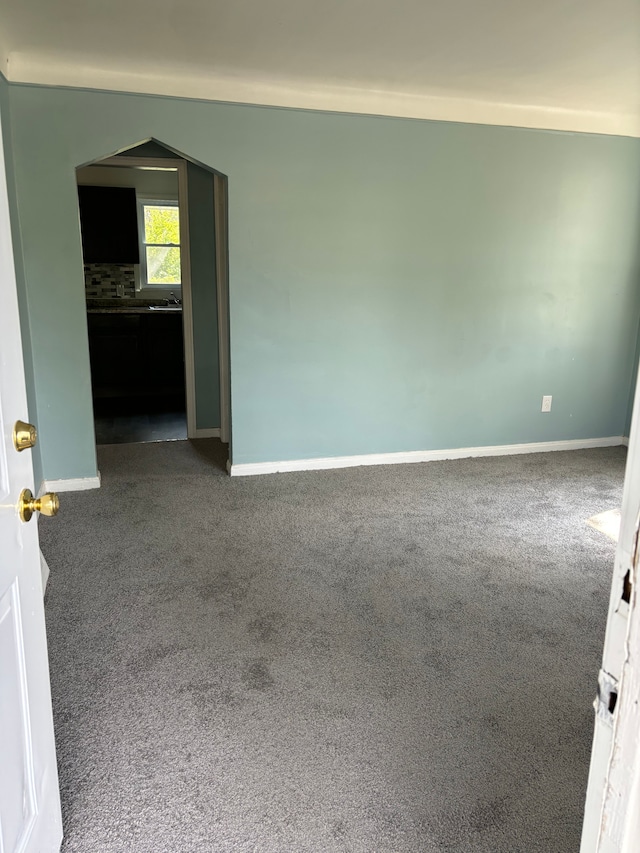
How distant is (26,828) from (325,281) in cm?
321

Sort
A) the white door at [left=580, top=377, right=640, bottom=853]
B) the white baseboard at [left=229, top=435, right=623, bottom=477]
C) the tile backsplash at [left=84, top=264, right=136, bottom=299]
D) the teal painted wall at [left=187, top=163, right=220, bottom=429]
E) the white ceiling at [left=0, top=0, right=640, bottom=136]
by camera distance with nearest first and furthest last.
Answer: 1. the white door at [left=580, top=377, right=640, bottom=853]
2. the white ceiling at [left=0, top=0, right=640, bottom=136]
3. the white baseboard at [left=229, top=435, right=623, bottom=477]
4. the teal painted wall at [left=187, top=163, right=220, bottom=429]
5. the tile backsplash at [left=84, top=264, right=136, bottom=299]

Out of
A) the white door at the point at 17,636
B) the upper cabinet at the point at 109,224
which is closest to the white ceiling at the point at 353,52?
the white door at the point at 17,636

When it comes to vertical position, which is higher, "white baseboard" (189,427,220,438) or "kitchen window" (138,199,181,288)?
"kitchen window" (138,199,181,288)

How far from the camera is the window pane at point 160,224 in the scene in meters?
7.27

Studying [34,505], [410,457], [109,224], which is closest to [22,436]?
[34,505]

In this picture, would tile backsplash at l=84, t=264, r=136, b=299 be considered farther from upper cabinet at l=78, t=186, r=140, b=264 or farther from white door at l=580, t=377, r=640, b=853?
white door at l=580, t=377, r=640, b=853

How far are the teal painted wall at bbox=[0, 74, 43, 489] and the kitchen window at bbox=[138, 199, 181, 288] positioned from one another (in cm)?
412

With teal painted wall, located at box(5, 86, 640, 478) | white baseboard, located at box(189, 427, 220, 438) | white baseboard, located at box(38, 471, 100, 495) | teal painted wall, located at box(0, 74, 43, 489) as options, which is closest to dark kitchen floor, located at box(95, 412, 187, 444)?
white baseboard, located at box(189, 427, 220, 438)

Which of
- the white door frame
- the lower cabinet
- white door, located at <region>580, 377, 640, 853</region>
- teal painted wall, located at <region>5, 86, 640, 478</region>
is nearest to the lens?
white door, located at <region>580, 377, 640, 853</region>

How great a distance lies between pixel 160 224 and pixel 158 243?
0.23 metres

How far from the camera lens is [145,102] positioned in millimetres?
3330

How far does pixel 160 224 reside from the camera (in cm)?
732

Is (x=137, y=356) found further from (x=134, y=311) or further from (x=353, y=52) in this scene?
(x=353, y=52)

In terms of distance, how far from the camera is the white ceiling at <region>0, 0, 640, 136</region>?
254 cm
